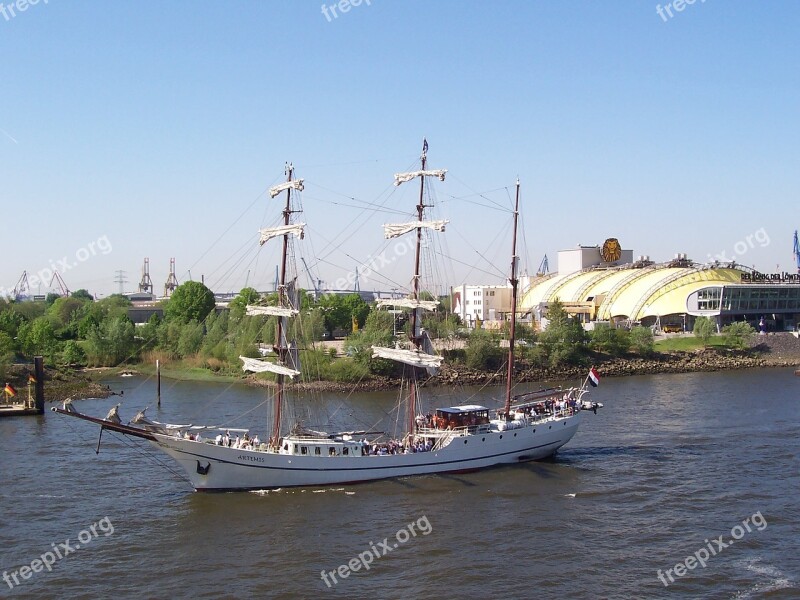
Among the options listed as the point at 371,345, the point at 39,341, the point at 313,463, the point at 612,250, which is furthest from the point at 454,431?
the point at 612,250

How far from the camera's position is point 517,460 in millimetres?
46062

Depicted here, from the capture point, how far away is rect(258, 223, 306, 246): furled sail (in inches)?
1724

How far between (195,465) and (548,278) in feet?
394

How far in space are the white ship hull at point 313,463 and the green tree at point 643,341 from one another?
58006 millimetres

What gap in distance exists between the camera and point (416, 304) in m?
46.7

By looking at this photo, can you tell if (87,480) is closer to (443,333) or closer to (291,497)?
(291,497)

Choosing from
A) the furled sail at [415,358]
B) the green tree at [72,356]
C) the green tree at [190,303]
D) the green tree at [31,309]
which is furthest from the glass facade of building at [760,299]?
the green tree at [31,309]

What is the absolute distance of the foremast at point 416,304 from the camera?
46281 mm

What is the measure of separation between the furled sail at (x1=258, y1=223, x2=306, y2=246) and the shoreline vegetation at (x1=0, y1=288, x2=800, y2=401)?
30.9m

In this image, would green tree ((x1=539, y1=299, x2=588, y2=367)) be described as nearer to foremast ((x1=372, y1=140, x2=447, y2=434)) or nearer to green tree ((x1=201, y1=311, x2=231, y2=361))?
green tree ((x1=201, y1=311, x2=231, y2=361))

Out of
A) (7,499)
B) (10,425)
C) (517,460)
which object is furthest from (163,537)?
(10,425)

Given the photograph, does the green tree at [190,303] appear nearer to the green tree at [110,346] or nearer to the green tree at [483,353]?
the green tree at [110,346]

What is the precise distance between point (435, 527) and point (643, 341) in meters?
70.9

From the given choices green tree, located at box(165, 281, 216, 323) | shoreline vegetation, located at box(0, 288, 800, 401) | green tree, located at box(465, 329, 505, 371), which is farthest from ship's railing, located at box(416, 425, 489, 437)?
green tree, located at box(165, 281, 216, 323)
